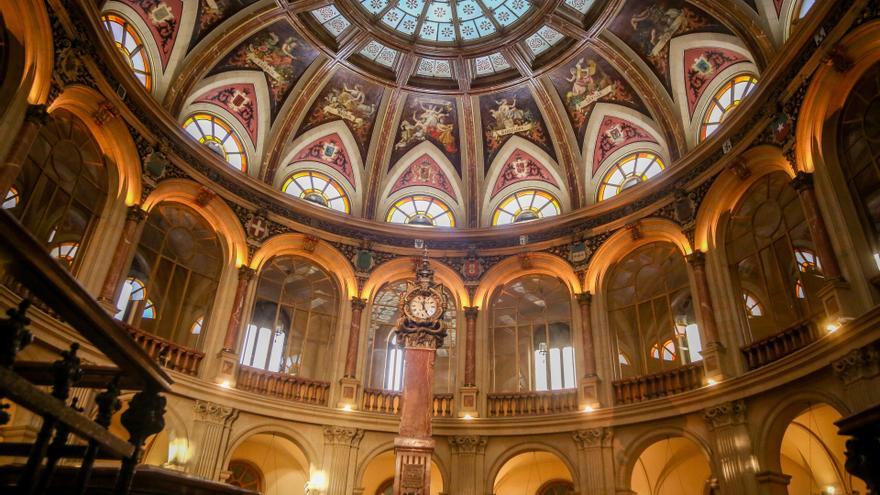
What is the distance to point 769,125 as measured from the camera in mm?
15398

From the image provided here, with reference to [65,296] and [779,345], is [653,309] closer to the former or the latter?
[779,345]

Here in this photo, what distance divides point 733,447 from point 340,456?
10432mm

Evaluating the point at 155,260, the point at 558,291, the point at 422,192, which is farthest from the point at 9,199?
the point at 558,291

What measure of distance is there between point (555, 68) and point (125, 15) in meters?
13.5

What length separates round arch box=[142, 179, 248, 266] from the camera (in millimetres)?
18156

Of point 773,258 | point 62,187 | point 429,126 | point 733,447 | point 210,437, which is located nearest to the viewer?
point 733,447

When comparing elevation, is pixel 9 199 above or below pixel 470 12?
below

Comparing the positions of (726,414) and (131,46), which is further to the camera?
(131,46)

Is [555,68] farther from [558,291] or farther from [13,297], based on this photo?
[13,297]

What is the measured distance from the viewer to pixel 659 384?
56.0ft

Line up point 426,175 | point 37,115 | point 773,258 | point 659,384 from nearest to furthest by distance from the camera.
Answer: point 37,115
point 773,258
point 659,384
point 426,175

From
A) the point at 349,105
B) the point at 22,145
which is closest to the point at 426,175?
the point at 349,105

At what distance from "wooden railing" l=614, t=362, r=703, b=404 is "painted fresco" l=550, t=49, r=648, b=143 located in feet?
28.8

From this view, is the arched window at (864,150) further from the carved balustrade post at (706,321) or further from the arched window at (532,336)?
the arched window at (532,336)
